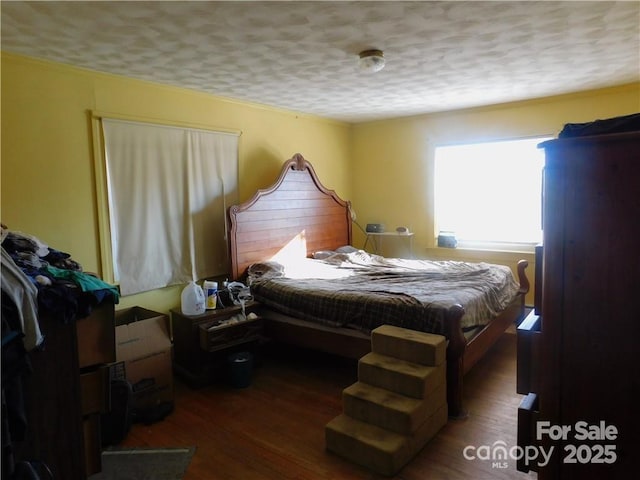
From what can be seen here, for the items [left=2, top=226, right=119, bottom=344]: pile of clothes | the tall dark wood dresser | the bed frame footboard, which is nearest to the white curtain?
[left=2, top=226, right=119, bottom=344]: pile of clothes

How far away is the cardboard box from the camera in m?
2.71

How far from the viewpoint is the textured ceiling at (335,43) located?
2.16 m

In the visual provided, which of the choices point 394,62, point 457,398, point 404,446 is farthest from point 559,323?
point 394,62

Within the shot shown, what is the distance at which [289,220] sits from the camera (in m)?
4.45

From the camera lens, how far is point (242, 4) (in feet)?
6.78

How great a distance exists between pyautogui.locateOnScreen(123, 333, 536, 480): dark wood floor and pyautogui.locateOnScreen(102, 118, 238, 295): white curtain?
101 centimetres

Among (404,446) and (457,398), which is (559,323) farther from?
(457,398)

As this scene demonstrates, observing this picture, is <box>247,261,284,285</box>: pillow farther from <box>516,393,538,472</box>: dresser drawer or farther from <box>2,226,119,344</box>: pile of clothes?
<box>516,393,538,472</box>: dresser drawer

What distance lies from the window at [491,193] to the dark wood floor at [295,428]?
5.69 ft

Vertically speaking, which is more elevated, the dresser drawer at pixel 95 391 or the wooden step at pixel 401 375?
the dresser drawer at pixel 95 391

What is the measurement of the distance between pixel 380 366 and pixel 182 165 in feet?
7.94

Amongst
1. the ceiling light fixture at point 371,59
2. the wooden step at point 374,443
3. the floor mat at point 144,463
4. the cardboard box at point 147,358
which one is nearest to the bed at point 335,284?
the wooden step at point 374,443

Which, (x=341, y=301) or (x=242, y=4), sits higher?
(x=242, y=4)

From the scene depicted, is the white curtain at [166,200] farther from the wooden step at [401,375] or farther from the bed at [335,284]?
the wooden step at [401,375]
